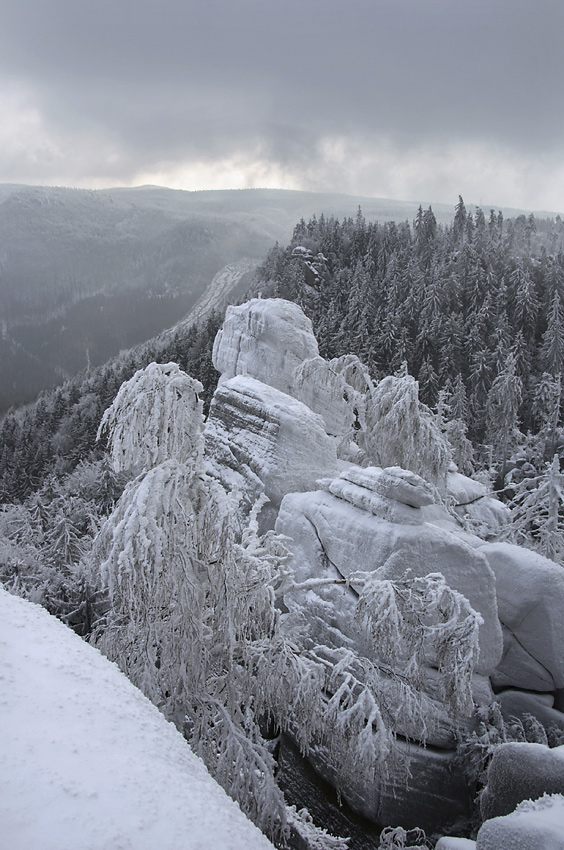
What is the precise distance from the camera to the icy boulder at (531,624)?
30.6 feet

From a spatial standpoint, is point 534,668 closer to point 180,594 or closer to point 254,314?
point 180,594

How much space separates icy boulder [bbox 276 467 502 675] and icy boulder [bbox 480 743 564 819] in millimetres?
2365

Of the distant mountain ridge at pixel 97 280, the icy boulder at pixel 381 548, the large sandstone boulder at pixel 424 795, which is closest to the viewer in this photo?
the large sandstone boulder at pixel 424 795

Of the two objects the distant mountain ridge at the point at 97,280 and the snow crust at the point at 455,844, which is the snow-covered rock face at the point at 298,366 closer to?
the snow crust at the point at 455,844

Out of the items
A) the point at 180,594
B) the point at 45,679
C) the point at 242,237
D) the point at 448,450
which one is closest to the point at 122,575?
the point at 180,594

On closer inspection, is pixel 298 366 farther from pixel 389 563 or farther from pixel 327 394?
pixel 389 563

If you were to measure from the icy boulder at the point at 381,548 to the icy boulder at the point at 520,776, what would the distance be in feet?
7.76

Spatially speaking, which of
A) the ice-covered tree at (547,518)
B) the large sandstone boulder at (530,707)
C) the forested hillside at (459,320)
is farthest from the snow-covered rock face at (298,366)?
the forested hillside at (459,320)

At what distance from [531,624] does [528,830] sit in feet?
19.0

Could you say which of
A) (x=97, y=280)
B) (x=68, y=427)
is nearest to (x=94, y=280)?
(x=97, y=280)

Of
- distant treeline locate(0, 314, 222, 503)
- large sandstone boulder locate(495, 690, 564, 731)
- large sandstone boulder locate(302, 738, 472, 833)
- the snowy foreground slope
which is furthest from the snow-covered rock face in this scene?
distant treeline locate(0, 314, 222, 503)

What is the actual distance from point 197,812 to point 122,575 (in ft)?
11.3

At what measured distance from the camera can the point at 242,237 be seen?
182 metres

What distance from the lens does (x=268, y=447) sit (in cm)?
1132
